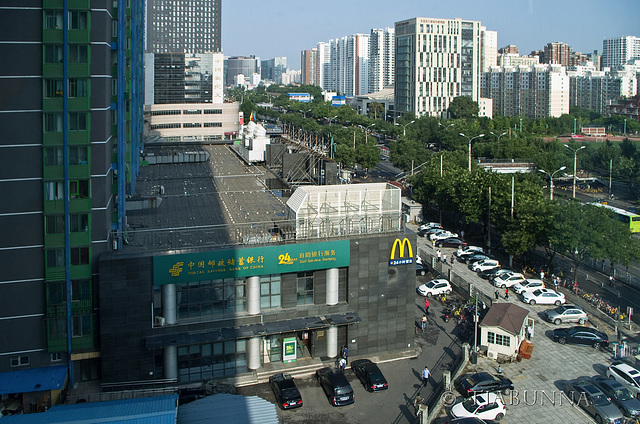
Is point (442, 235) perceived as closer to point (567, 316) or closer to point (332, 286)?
point (567, 316)

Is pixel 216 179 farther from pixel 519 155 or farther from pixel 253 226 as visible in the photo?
pixel 519 155

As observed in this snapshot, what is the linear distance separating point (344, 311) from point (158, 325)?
724 cm

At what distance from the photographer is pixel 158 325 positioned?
2283 cm

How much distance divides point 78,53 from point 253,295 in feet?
35.0

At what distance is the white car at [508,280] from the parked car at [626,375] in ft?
36.6

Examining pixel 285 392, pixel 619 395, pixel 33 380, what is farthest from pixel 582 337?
pixel 33 380

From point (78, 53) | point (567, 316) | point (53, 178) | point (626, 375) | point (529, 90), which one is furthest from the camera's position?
point (529, 90)

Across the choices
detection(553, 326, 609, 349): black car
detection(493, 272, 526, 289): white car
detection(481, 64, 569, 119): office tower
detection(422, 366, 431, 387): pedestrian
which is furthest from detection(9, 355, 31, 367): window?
detection(481, 64, 569, 119): office tower

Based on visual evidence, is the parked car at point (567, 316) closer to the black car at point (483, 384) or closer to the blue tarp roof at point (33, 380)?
the black car at point (483, 384)

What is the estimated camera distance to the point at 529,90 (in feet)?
463

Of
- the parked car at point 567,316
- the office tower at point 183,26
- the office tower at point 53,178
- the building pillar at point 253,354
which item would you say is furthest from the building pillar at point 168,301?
the office tower at point 183,26

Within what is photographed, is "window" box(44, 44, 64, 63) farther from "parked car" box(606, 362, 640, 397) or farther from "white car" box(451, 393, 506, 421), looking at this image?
"parked car" box(606, 362, 640, 397)

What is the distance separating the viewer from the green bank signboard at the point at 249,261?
2269 cm

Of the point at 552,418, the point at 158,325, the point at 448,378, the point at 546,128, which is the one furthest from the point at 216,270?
the point at 546,128
